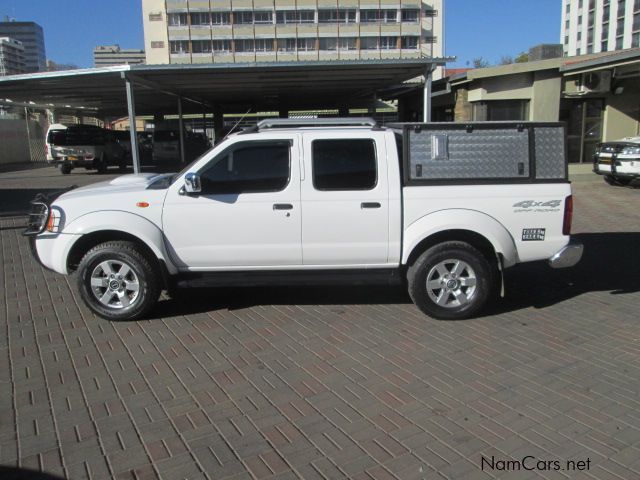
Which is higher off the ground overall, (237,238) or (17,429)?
(237,238)

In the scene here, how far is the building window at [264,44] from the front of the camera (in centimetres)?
9300

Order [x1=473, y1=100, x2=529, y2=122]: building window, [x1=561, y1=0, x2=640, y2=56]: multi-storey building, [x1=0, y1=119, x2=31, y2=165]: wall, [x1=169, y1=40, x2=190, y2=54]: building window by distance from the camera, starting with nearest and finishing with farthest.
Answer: [x1=473, y1=100, x2=529, y2=122]: building window, [x1=0, y1=119, x2=31, y2=165]: wall, [x1=169, y1=40, x2=190, y2=54]: building window, [x1=561, y1=0, x2=640, y2=56]: multi-storey building

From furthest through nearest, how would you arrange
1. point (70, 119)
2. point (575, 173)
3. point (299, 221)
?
point (70, 119)
point (575, 173)
point (299, 221)

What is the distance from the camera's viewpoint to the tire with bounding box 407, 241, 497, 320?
5.44 m

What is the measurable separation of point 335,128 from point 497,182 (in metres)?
1.67

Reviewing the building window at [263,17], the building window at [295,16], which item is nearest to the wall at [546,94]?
the building window at [295,16]

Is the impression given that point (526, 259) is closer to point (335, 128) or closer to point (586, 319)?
point (586, 319)

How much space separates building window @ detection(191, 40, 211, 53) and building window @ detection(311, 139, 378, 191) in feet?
310

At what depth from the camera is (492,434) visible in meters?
3.46

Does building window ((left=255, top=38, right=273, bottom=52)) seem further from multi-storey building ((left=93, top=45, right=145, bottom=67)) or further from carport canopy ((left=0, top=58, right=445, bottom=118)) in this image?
carport canopy ((left=0, top=58, right=445, bottom=118))

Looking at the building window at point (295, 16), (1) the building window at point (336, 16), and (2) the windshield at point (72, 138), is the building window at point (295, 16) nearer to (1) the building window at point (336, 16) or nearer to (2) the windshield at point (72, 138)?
(1) the building window at point (336, 16)

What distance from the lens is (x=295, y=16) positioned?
92.3 meters

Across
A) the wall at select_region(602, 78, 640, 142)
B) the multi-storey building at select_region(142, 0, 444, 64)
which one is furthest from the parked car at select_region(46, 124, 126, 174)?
the multi-storey building at select_region(142, 0, 444, 64)

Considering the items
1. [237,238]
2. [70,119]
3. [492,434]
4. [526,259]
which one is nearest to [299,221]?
[237,238]
